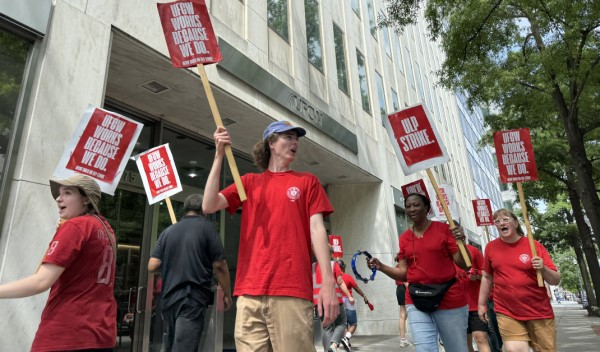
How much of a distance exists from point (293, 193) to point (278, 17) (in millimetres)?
9097

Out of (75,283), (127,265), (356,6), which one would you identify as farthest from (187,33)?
(356,6)

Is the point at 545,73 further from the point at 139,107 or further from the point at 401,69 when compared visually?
the point at 401,69

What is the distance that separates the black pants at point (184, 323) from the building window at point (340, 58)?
10.2 meters

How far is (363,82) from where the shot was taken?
15344mm

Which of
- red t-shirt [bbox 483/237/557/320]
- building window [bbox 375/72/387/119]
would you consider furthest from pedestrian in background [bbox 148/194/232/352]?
building window [bbox 375/72/387/119]

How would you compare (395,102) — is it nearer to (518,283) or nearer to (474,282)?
(474,282)

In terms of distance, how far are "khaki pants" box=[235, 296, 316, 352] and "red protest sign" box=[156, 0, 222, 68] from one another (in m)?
2.14

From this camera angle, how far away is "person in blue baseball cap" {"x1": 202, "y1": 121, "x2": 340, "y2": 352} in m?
2.34

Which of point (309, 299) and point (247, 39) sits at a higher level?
point (247, 39)

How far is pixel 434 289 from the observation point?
13.3 ft

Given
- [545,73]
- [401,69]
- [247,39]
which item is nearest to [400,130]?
[247,39]

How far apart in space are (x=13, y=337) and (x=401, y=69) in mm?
19451

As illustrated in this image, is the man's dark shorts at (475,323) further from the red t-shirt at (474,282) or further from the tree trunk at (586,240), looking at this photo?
the tree trunk at (586,240)

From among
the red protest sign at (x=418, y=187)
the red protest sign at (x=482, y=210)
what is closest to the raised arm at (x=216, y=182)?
the red protest sign at (x=418, y=187)
